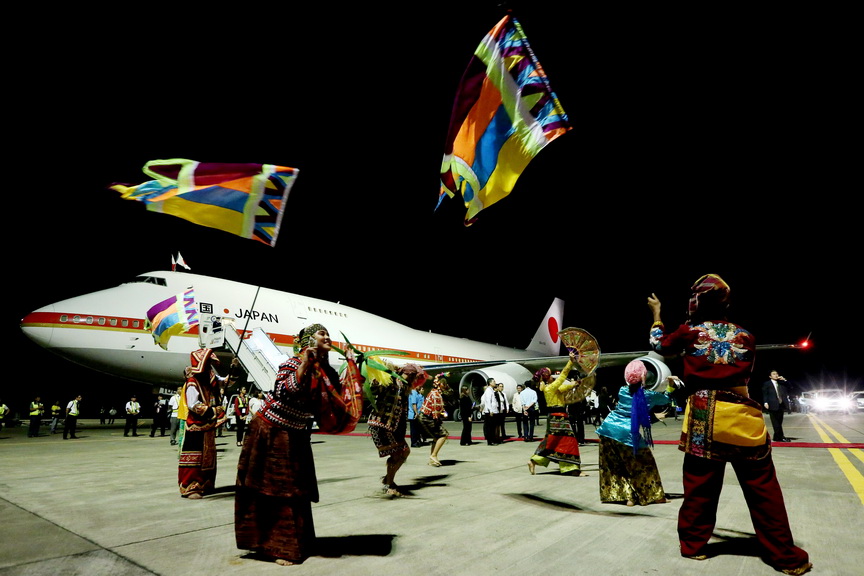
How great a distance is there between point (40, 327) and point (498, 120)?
46.4ft

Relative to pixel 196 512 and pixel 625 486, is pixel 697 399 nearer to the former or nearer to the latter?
pixel 625 486

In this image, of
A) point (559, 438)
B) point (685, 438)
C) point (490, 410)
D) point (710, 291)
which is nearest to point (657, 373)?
point (490, 410)

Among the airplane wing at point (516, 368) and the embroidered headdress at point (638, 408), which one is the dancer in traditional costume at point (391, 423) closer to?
the embroidered headdress at point (638, 408)

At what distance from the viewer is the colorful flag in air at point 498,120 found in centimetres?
448

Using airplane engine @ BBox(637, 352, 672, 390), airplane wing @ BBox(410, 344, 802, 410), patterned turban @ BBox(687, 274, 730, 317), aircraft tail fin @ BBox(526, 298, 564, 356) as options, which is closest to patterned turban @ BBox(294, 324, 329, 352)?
patterned turban @ BBox(687, 274, 730, 317)

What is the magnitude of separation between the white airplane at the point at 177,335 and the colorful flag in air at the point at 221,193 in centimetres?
406

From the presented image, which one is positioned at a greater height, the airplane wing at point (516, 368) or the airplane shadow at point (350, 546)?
the airplane wing at point (516, 368)

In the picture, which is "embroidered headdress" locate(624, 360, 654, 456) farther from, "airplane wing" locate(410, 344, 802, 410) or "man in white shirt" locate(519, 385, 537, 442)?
"airplane wing" locate(410, 344, 802, 410)

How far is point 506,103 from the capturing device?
4.71 meters

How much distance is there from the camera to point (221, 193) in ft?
19.6

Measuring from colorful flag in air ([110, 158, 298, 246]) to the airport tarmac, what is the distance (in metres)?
3.17

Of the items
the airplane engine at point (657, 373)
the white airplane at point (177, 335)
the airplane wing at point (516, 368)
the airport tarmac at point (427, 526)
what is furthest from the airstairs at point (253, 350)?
the airplane engine at point (657, 373)

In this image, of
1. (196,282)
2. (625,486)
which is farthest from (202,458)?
(196,282)

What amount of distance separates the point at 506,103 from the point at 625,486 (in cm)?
393
